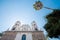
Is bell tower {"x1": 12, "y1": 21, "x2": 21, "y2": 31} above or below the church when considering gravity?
above

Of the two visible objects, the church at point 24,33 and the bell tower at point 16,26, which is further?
the bell tower at point 16,26

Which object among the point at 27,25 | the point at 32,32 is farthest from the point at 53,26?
the point at 27,25

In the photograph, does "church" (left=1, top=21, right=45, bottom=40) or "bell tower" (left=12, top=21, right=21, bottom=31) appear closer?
"church" (left=1, top=21, right=45, bottom=40)

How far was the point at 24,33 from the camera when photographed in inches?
1104

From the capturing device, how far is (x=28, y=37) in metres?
26.4

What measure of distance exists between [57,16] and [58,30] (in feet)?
3.67

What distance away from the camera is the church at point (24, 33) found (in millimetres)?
26169

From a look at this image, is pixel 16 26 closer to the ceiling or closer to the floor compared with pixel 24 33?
closer to the ceiling

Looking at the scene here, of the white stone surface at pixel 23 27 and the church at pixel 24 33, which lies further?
the white stone surface at pixel 23 27

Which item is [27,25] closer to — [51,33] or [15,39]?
[15,39]

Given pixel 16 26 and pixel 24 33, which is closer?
pixel 24 33

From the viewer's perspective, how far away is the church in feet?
85.9

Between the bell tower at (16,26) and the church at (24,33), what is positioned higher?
the bell tower at (16,26)

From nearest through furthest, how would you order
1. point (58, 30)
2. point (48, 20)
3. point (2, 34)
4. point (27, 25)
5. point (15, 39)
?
point (58, 30), point (48, 20), point (15, 39), point (2, 34), point (27, 25)
